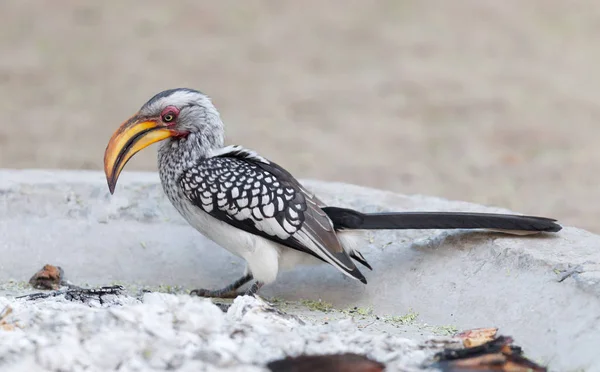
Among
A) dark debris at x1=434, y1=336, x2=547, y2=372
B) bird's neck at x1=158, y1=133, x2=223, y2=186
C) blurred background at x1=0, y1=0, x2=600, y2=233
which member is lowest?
dark debris at x1=434, y1=336, x2=547, y2=372

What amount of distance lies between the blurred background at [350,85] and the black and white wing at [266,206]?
2.37 meters

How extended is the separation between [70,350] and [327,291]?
1.05 m

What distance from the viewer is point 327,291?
269cm

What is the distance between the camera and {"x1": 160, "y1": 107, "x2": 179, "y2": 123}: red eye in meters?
2.64

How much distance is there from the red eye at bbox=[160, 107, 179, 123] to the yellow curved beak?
0.02 m

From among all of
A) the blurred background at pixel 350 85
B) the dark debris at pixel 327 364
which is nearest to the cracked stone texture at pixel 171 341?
the dark debris at pixel 327 364

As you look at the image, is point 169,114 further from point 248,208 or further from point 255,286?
point 255,286

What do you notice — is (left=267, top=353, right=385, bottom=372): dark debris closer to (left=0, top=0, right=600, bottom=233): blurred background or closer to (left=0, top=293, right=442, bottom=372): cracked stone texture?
(left=0, top=293, right=442, bottom=372): cracked stone texture

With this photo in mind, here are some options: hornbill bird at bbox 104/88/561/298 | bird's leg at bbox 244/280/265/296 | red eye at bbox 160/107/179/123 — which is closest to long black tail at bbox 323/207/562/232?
hornbill bird at bbox 104/88/561/298

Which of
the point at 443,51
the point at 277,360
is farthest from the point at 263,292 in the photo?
the point at 443,51

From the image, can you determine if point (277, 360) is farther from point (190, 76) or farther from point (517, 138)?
point (190, 76)

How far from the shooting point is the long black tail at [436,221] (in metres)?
2.44

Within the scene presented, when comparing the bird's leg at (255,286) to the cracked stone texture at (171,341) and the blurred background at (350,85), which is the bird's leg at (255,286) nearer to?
the cracked stone texture at (171,341)

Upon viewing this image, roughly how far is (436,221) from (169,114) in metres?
0.82
